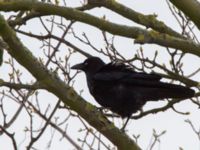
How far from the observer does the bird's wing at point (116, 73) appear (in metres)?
5.46

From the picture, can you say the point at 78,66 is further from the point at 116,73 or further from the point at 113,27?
the point at 113,27

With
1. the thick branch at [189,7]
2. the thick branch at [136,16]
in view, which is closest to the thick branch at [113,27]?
the thick branch at [189,7]

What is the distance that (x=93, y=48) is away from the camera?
4.98 metres

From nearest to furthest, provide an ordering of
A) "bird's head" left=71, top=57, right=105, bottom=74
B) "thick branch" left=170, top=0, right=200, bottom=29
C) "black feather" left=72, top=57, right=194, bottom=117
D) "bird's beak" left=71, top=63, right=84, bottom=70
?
"thick branch" left=170, top=0, right=200, bottom=29 → "black feather" left=72, top=57, right=194, bottom=117 → "bird's head" left=71, top=57, right=105, bottom=74 → "bird's beak" left=71, top=63, right=84, bottom=70

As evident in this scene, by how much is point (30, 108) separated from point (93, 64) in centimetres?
127

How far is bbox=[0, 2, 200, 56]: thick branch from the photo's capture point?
11.2 ft

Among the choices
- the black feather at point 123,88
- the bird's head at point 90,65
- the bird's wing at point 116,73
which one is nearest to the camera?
the black feather at point 123,88

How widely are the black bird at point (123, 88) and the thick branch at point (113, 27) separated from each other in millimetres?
1443

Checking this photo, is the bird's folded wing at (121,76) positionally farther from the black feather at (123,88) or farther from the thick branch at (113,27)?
the thick branch at (113,27)

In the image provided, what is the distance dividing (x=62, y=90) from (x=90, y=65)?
2747 millimetres

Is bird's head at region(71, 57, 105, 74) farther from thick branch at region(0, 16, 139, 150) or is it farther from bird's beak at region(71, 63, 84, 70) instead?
thick branch at region(0, 16, 139, 150)

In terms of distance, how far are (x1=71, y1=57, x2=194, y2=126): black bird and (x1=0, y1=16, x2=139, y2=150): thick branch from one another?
137cm

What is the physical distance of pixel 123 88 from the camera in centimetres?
562

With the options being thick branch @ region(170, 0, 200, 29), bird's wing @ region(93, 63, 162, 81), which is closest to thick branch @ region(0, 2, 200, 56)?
thick branch @ region(170, 0, 200, 29)
